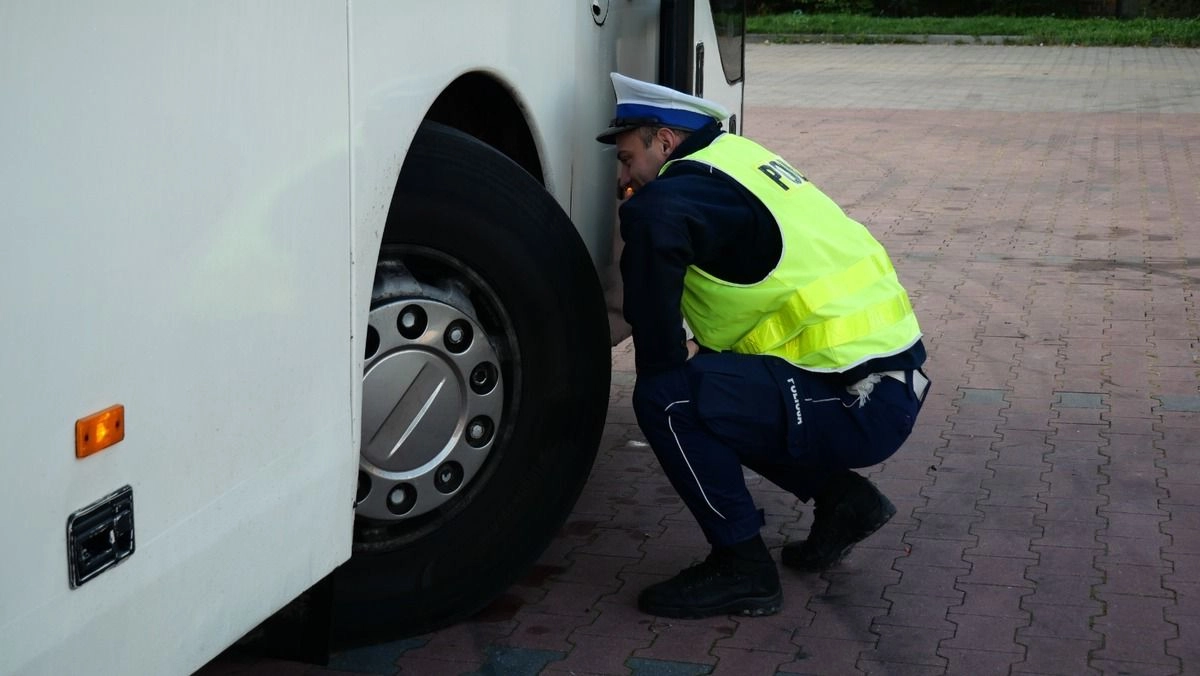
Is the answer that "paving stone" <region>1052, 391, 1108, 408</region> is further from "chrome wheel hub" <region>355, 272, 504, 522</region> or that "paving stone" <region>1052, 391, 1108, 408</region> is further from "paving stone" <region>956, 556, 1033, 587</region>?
"chrome wheel hub" <region>355, 272, 504, 522</region>

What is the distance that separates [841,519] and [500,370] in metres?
1.09

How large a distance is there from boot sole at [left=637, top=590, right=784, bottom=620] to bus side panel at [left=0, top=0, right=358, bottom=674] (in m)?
1.21

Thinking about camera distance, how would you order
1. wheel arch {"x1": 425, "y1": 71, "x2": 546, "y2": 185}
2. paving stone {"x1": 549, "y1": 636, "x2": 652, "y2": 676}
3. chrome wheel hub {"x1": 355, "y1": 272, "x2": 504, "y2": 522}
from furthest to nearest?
wheel arch {"x1": 425, "y1": 71, "x2": 546, "y2": 185}, paving stone {"x1": 549, "y1": 636, "x2": 652, "y2": 676}, chrome wheel hub {"x1": 355, "y1": 272, "x2": 504, "y2": 522}

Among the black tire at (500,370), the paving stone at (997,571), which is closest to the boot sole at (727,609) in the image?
the black tire at (500,370)

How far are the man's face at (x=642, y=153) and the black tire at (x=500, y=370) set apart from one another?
A: 371mm

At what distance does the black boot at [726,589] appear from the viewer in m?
3.71

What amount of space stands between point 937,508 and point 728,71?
1713 mm

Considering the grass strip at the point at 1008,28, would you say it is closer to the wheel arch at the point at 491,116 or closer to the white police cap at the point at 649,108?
the white police cap at the point at 649,108

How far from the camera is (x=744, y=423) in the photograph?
363 centimetres

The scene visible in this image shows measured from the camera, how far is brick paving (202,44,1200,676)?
349cm

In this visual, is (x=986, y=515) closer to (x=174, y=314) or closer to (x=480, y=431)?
(x=480, y=431)

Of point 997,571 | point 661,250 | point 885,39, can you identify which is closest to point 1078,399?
point 997,571

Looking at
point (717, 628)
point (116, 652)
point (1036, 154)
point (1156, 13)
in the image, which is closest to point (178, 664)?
point (116, 652)

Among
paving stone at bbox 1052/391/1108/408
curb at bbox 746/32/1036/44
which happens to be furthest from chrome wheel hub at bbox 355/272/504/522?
curb at bbox 746/32/1036/44
